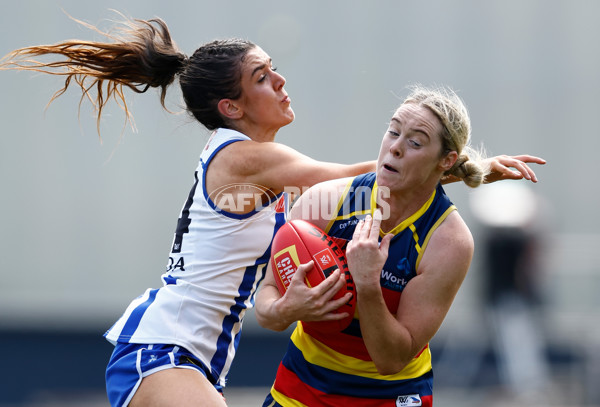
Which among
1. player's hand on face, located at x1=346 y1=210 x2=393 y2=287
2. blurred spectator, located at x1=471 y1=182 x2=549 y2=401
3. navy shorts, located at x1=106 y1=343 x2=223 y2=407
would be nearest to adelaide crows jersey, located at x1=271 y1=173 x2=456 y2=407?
player's hand on face, located at x1=346 y1=210 x2=393 y2=287

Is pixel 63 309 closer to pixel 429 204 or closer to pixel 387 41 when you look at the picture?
pixel 387 41

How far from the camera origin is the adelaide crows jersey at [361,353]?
3018mm

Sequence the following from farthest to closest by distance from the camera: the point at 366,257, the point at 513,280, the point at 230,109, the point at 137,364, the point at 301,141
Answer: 1. the point at 301,141
2. the point at 513,280
3. the point at 230,109
4. the point at 137,364
5. the point at 366,257

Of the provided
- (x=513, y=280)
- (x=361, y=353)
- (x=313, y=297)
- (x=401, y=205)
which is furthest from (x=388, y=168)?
(x=513, y=280)

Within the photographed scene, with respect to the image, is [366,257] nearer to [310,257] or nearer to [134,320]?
[310,257]

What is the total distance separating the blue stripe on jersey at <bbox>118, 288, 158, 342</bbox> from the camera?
3.21m

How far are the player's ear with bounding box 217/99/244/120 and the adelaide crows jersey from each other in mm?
638

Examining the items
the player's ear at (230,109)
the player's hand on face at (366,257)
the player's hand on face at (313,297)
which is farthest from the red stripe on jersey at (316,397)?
the player's ear at (230,109)

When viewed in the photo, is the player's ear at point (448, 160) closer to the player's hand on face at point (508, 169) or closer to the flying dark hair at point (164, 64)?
the player's hand on face at point (508, 169)

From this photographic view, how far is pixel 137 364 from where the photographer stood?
309cm

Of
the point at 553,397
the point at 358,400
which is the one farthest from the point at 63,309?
the point at 358,400

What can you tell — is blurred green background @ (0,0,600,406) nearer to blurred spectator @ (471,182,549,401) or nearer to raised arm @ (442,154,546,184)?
blurred spectator @ (471,182,549,401)

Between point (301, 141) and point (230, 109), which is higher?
point (230, 109)

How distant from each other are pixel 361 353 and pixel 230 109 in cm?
122
